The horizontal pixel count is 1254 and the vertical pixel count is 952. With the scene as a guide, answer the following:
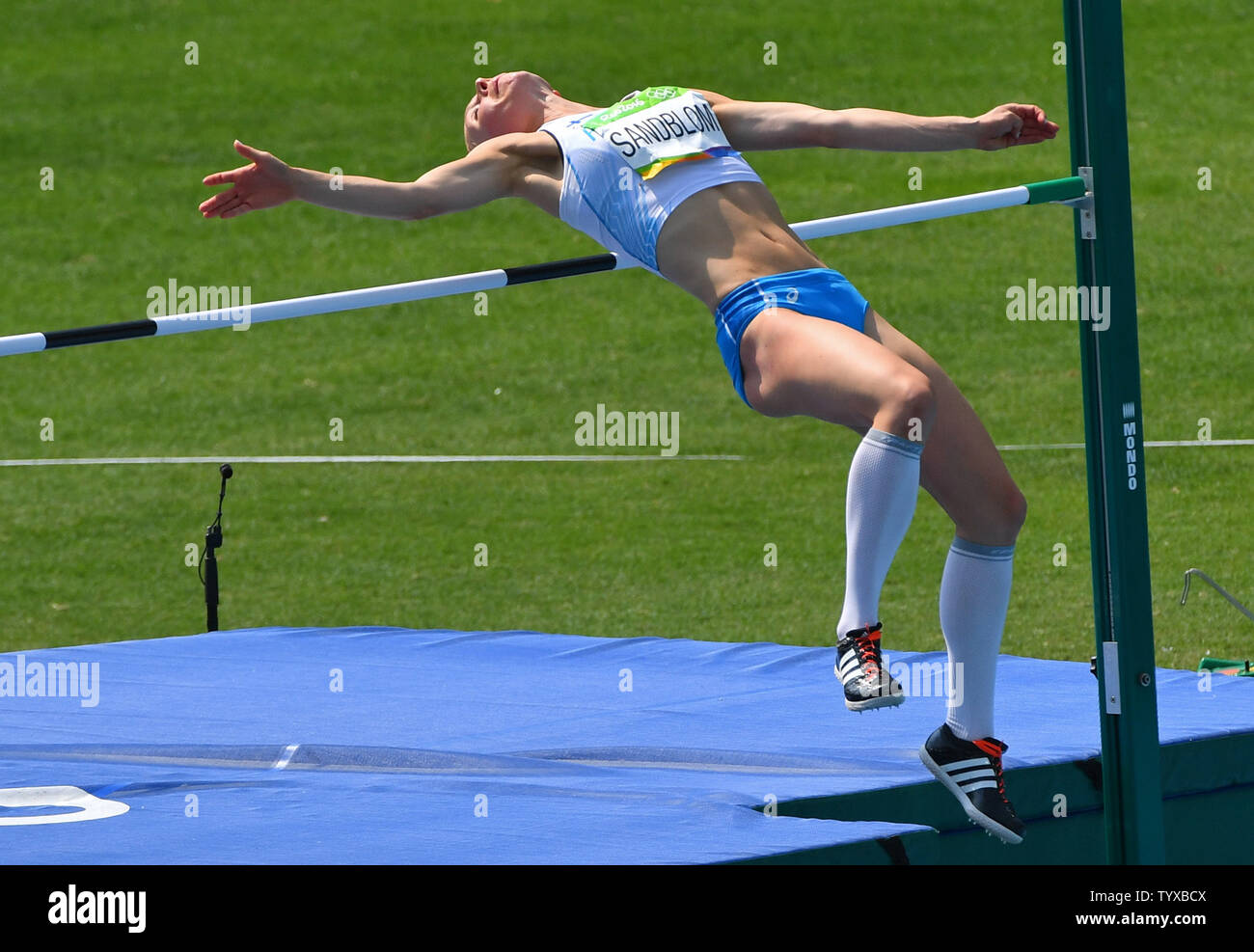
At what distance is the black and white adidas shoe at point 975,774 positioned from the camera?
3.72 meters

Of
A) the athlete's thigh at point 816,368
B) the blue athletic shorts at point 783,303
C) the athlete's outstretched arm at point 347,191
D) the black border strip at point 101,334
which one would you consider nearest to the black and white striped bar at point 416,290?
the black border strip at point 101,334

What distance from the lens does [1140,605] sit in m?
3.87

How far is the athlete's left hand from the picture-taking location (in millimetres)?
3865

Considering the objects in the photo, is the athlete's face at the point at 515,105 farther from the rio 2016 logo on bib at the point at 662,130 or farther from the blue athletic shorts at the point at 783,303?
the blue athletic shorts at the point at 783,303

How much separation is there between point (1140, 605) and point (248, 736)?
241cm

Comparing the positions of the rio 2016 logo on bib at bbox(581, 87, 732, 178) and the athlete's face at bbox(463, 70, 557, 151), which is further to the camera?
the athlete's face at bbox(463, 70, 557, 151)

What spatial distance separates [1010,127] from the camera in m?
3.90

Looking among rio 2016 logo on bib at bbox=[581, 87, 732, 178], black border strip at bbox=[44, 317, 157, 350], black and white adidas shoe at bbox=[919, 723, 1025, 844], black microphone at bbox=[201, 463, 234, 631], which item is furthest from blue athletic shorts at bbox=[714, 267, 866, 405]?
black microphone at bbox=[201, 463, 234, 631]

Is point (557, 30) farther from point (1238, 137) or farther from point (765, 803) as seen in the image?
point (765, 803)

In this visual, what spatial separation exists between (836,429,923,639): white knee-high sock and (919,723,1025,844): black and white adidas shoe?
1.44 ft

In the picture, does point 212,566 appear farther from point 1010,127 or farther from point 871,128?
point 1010,127

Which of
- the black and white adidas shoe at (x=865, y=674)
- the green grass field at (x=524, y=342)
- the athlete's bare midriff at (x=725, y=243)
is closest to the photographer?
the black and white adidas shoe at (x=865, y=674)

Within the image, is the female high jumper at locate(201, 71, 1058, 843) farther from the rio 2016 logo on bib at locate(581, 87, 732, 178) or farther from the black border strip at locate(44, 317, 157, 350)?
the black border strip at locate(44, 317, 157, 350)

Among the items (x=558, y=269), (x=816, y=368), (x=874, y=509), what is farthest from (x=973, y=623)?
(x=558, y=269)
